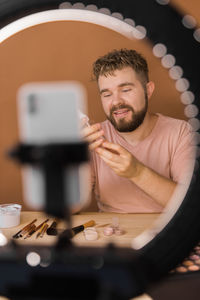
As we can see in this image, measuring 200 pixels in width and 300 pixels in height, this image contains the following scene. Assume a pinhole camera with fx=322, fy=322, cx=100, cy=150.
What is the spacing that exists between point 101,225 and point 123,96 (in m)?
0.29

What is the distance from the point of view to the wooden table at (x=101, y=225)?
45 cm

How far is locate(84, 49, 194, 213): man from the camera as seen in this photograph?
0.63 metres

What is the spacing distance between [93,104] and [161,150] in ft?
0.98

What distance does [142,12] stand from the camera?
0.26 metres

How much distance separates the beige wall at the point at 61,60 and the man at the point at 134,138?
16cm

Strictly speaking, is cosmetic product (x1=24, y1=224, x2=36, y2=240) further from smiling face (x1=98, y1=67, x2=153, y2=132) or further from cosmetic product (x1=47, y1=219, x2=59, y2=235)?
smiling face (x1=98, y1=67, x2=153, y2=132)

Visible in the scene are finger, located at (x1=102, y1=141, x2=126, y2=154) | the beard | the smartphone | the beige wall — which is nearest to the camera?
the smartphone

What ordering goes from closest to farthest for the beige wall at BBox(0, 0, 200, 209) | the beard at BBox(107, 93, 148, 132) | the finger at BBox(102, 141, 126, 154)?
the finger at BBox(102, 141, 126, 154) → the beard at BBox(107, 93, 148, 132) → the beige wall at BBox(0, 0, 200, 209)

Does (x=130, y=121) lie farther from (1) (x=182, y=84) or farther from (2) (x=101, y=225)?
(1) (x=182, y=84)

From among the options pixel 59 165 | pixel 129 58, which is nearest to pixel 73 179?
pixel 59 165

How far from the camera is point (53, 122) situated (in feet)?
0.63

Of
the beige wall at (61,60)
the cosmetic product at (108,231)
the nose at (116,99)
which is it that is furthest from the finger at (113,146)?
the beige wall at (61,60)

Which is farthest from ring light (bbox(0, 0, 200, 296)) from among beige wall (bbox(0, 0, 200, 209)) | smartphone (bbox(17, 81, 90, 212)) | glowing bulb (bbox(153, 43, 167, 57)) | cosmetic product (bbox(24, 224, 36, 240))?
beige wall (bbox(0, 0, 200, 209))

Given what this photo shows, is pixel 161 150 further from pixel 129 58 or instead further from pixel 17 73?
pixel 17 73
